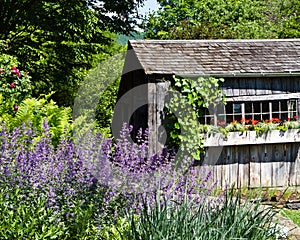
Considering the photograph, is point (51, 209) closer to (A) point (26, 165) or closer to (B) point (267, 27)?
(A) point (26, 165)

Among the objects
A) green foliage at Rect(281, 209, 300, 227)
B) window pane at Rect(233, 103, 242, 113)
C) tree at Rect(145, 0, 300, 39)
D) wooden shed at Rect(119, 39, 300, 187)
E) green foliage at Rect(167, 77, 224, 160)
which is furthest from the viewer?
tree at Rect(145, 0, 300, 39)

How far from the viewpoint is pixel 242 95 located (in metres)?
10.2

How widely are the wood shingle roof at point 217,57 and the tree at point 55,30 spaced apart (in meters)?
3.75

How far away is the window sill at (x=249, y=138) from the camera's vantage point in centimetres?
989

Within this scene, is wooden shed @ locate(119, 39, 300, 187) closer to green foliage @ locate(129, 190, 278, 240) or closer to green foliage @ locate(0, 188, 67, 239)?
green foliage @ locate(0, 188, 67, 239)

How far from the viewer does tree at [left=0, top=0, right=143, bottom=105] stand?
1381cm

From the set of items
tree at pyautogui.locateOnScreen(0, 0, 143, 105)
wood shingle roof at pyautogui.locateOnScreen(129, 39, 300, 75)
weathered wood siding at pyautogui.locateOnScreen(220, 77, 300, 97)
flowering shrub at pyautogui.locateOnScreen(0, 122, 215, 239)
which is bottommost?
flowering shrub at pyautogui.locateOnScreen(0, 122, 215, 239)

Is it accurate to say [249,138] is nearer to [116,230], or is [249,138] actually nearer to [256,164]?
[256,164]

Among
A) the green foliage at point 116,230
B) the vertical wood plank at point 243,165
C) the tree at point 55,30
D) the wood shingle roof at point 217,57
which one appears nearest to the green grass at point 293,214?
the vertical wood plank at point 243,165

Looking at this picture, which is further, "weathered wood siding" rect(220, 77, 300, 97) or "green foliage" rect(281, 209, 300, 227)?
"weathered wood siding" rect(220, 77, 300, 97)

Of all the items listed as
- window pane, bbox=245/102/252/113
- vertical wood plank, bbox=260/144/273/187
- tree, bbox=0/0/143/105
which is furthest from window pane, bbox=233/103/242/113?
tree, bbox=0/0/143/105

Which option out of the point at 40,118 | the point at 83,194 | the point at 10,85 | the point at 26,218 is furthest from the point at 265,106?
the point at 26,218

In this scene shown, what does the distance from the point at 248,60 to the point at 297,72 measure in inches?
41.0

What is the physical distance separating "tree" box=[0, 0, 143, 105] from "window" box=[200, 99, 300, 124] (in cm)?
519
